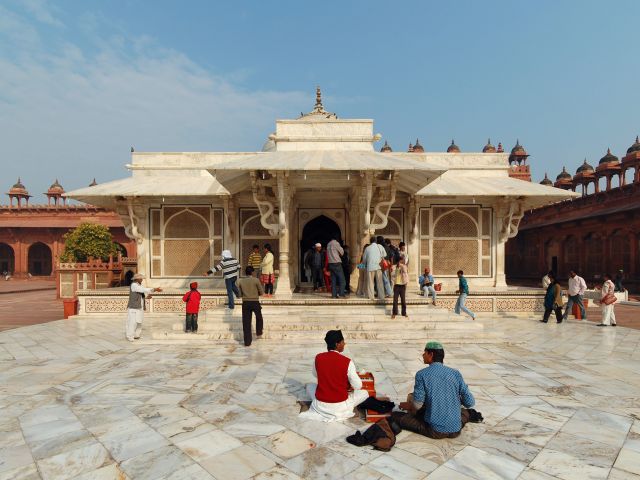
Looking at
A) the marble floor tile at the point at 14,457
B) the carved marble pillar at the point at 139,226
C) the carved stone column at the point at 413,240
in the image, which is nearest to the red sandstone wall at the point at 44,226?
the carved marble pillar at the point at 139,226

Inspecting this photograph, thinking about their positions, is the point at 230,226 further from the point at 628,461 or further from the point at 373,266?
the point at 628,461

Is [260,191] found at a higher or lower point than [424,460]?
higher

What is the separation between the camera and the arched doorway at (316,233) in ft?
42.9

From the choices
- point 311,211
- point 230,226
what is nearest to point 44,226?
point 230,226

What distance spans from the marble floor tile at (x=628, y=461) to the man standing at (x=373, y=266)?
5.55 metres

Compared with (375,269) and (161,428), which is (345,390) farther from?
(375,269)

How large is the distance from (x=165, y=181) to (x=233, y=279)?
5.83 metres

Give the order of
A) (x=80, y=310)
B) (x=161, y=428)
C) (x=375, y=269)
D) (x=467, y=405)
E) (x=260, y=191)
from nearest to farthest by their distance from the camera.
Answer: (x=467, y=405)
(x=161, y=428)
(x=375, y=269)
(x=260, y=191)
(x=80, y=310)

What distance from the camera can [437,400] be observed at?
3.28 meters

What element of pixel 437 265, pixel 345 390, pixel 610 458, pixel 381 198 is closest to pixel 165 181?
pixel 381 198

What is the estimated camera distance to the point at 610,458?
10.1 feet

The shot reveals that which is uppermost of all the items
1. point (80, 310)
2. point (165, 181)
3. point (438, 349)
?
point (165, 181)

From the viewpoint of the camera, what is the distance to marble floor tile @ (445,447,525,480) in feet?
9.21

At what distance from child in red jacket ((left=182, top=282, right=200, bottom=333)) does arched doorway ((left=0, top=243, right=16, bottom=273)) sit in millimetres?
37004
